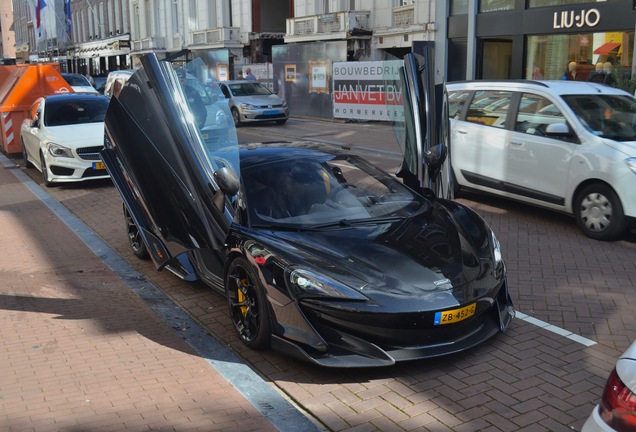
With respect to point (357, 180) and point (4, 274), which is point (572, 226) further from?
point (4, 274)

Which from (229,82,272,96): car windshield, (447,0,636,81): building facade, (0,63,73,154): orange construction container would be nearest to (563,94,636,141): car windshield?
(447,0,636,81): building facade

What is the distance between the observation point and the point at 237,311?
5164 mm

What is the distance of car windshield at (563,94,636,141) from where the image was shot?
8.02 meters

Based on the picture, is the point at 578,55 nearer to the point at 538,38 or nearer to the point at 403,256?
the point at 538,38

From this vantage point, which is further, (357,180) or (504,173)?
(504,173)

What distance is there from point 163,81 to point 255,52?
3835 centimetres

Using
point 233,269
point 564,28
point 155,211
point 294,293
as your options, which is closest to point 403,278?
point 294,293

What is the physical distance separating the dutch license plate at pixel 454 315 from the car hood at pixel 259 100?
64.1 ft

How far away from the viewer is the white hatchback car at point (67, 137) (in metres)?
12.0

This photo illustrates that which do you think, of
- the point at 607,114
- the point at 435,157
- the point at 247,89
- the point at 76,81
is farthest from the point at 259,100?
the point at 435,157

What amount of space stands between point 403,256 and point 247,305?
47.7 inches

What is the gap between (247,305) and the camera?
196 inches

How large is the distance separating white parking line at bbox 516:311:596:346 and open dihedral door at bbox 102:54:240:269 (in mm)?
2494

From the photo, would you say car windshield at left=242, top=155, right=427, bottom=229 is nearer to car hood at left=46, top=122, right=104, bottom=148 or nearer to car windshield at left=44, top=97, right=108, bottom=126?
car hood at left=46, top=122, right=104, bottom=148
